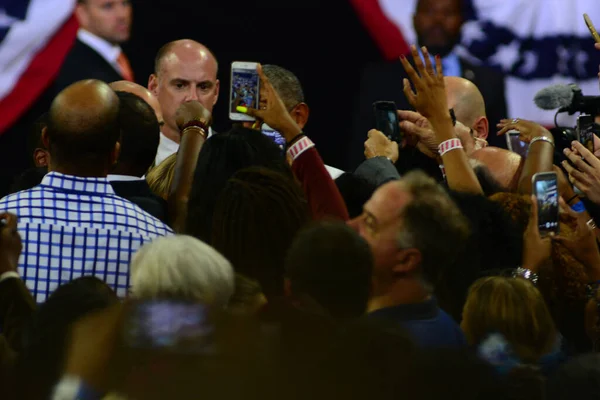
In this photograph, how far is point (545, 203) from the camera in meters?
3.26

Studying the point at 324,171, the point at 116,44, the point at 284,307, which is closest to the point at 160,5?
the point at 116,44

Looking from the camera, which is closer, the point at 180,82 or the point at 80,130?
the point at 80,130

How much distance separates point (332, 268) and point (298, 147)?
0.89 metres

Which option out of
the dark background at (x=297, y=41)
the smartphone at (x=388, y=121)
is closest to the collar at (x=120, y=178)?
the smartphone at (x=388, y=121)

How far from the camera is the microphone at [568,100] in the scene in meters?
4.36

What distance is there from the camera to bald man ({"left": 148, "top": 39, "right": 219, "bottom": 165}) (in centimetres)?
465

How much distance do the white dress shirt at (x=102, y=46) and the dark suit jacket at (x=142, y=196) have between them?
2.43 meters

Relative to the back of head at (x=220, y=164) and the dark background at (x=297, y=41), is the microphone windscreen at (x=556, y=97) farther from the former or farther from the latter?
the back of head at (x=220, y=164)

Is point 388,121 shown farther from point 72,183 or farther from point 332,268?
point 332,268

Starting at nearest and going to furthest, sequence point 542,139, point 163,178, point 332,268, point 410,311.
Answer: point 332,268
point 410,311
point 163,178
point 542,139

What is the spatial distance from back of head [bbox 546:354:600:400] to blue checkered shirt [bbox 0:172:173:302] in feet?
3.63

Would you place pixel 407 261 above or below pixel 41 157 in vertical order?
above

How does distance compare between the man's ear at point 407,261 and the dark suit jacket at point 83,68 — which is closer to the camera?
the man's ear at point 407,261

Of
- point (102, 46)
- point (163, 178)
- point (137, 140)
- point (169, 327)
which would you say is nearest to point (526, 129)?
point (163, 178)
